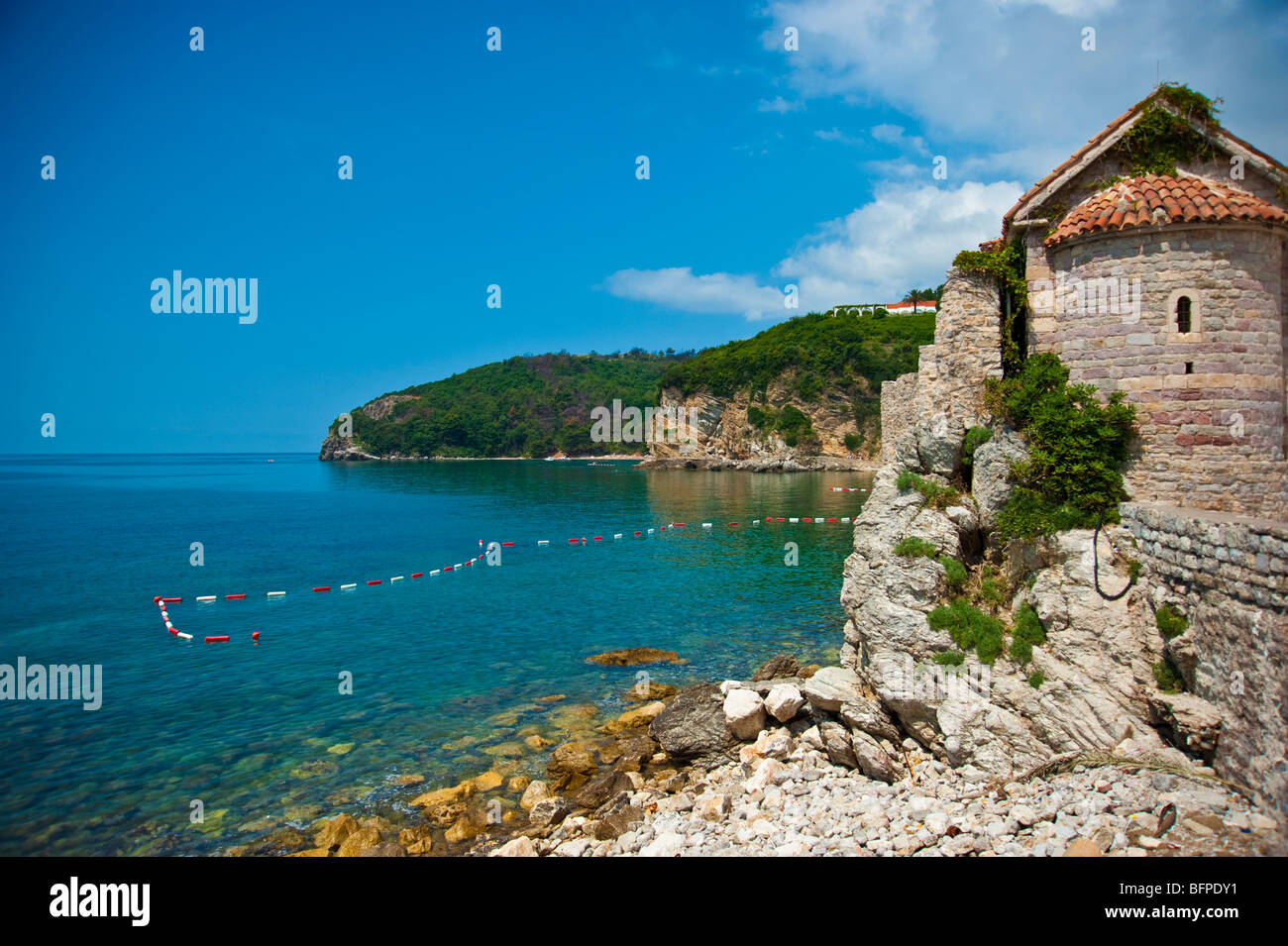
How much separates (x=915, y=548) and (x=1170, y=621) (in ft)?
14.9

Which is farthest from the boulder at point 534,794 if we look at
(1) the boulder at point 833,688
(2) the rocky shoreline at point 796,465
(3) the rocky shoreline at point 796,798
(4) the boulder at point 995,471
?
(2) the rocky shoreline at point 796,465

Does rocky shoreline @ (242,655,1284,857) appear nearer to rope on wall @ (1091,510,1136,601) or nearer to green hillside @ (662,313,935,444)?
rope on wall @ (1091,510,1136,601)

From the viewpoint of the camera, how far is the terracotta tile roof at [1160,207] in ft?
40.1

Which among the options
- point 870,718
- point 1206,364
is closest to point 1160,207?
point 1206,364

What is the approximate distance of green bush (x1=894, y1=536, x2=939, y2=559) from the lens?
14.3 meters

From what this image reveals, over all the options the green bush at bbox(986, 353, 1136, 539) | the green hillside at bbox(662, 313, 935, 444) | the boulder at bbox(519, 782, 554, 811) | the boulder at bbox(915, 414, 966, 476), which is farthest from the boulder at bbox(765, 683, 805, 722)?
the green hillside at bbox(662, 313, 935, 444)

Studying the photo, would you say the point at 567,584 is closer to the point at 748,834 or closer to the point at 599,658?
the point at 599,658

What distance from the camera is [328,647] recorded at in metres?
25.5

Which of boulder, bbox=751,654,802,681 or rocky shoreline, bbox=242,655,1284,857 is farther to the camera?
boulder, bbox=751,654,802,681

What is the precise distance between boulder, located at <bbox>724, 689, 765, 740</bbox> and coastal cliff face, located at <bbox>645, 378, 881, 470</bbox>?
10073cm

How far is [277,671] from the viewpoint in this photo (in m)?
22.8

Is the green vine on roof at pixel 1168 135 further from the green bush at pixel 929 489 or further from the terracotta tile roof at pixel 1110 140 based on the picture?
the green bush at pixel 929 489

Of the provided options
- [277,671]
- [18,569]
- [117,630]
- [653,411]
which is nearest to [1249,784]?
[277,671]

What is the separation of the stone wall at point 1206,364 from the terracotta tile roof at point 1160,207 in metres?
0.28
